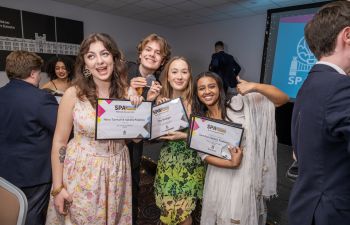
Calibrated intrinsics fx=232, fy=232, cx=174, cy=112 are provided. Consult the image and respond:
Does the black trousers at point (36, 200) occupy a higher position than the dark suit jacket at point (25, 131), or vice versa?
the dark suit jacket at point (25, 131)

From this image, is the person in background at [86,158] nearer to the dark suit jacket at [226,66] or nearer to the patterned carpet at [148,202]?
the patterned carpet at [148,202]

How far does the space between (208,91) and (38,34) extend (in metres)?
4.54

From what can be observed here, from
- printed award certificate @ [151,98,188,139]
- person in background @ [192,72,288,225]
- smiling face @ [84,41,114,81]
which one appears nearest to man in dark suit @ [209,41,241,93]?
person in background @ [192,72,288,225]

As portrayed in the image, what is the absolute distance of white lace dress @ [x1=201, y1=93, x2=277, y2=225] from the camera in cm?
139

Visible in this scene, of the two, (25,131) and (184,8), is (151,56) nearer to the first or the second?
(25,131)

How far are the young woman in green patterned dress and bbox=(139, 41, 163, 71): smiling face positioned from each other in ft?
0.68

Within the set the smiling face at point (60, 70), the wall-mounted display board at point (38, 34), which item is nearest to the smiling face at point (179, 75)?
the smiling face at point (60, 70)

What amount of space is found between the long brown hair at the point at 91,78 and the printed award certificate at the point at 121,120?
101mm

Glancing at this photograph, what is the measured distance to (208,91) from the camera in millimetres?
1480

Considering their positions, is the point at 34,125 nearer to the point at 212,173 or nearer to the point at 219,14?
the point at 212,173

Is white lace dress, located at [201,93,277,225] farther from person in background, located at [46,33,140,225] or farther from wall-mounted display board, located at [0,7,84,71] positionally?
wall-mounted display board, located at [0,7,84,71]

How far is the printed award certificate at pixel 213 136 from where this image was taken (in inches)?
53.0

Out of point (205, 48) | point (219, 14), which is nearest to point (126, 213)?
point (219, 14)

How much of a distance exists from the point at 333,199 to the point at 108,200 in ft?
3.36
